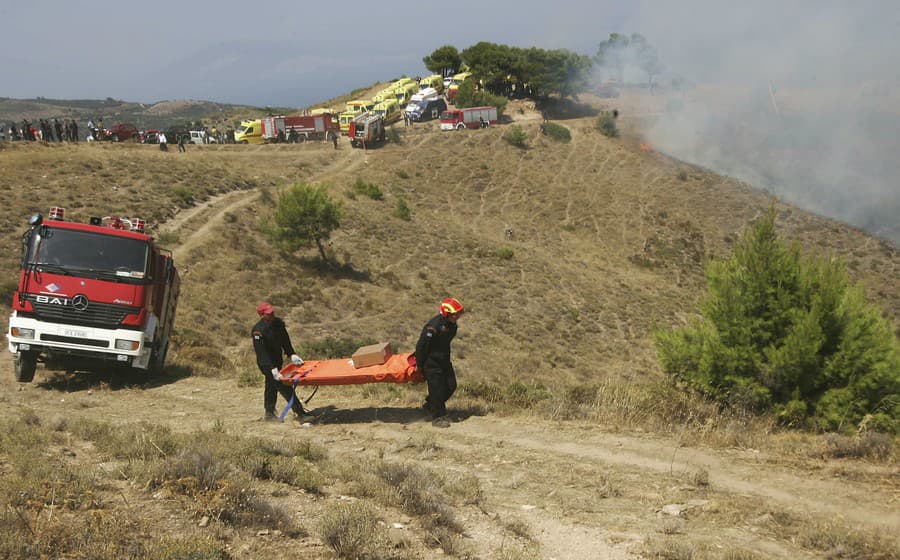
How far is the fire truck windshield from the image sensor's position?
38.6ft

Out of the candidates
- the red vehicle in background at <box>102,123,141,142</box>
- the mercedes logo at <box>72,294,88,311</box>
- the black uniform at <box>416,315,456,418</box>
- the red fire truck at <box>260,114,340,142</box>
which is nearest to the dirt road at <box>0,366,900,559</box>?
the black uniform at <box>416,315,456,418</box>

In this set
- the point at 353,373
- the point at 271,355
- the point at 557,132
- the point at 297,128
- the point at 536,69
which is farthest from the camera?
the point at 536,69

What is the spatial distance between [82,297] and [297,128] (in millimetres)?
51070

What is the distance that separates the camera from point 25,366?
12102 millimetres

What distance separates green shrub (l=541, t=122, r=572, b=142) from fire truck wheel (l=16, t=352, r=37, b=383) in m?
61.1

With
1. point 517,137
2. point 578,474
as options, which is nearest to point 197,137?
point 517,137

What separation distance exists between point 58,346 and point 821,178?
6391cm

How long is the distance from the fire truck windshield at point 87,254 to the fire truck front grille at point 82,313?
534 millimetres

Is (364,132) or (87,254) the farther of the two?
(364,132)

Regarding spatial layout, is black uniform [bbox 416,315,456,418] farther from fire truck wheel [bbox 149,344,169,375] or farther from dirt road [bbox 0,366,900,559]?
fire truck wheel [bbox 149,344,169,375]

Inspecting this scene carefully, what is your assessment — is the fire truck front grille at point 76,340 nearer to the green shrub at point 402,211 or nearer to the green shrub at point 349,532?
the green shrub at point 349,532

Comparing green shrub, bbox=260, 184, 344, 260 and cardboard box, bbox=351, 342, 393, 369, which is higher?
green shrub, bbox=260, 184, 344, 260

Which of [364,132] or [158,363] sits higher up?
[364,132]

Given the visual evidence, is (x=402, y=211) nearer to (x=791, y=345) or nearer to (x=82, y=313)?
(x=82, y=313)
